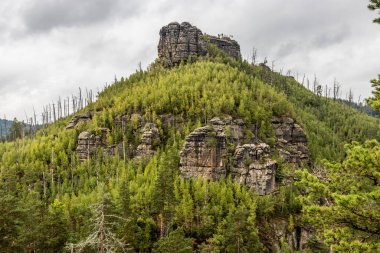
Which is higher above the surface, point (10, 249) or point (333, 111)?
point (333, 111)

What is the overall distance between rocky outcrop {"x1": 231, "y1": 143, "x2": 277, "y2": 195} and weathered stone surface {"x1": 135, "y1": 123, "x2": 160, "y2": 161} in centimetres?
2110

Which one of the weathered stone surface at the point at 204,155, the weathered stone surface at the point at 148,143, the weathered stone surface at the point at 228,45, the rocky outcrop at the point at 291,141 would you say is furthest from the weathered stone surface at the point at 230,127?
the weathered stone surface at the point at 228,45

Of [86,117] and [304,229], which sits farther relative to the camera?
[86,117]

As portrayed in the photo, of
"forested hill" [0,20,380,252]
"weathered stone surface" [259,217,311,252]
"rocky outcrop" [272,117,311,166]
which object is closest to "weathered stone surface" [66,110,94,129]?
"forested hill" [0,20,380,252]

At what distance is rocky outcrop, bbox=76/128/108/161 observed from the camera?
87.4m

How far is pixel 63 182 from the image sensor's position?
77188 millimetres

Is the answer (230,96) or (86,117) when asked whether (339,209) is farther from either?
(86,117)

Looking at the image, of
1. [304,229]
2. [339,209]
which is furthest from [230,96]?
[339,209]

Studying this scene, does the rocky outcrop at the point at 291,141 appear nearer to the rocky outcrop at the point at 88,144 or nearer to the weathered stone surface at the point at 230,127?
the weathered stone surface at the point at 230,127

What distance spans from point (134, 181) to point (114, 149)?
20.1 m

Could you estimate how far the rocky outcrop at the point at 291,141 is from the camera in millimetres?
88125

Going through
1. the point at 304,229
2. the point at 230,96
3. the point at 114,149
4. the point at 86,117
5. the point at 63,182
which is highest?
the point at 230,96

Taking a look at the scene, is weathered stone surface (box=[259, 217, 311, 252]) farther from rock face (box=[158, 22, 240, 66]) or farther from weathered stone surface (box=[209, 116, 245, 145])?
rock face (box=[158, 22, 240, 66])

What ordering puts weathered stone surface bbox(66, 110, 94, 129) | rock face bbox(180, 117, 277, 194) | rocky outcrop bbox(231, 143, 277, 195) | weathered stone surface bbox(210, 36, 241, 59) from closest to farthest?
rocky outcrop bbox(231, 143, 277, 195) → rock face bbox(180, 117, 277, 194) → weathered stone surface bbox(66, 110, 94, 129) → weathered stone surface bbox(210, 36, 241, 59)
